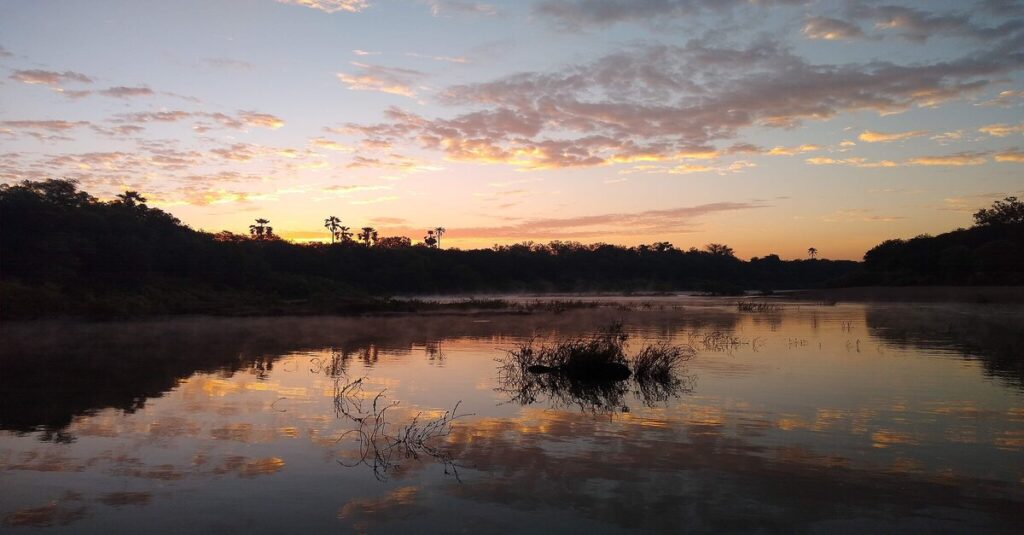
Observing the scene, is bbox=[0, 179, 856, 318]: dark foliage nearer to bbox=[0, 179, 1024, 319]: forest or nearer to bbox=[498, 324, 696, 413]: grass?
bbox=[0, 179, 1024, 319]: forest

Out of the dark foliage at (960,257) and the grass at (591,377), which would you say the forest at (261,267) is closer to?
the dark foliage at (960,257)

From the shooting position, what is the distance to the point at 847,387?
15.4m

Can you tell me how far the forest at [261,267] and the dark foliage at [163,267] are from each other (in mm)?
129

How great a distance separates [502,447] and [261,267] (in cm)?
6259

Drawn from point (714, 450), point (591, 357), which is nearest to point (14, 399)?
point (591, 357)

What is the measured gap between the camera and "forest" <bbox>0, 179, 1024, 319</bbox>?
47031 millimetres

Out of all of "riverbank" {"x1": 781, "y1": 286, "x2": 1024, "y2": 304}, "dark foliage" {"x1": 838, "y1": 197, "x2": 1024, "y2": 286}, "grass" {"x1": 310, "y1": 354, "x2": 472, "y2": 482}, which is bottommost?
"grass" {"x1": 310, "y1": 354, "x2": 472, "y2": 482}

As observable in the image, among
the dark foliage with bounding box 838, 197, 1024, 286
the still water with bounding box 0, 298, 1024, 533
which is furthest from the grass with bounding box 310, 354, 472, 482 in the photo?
the dark foliage with bounding box 838, 197, 1024, 286

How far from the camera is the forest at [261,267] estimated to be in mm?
47031

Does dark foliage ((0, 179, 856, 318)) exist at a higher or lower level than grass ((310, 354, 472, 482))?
higher

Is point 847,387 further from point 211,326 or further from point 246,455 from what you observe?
point 211,326

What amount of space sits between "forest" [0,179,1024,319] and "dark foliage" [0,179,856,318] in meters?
0.13

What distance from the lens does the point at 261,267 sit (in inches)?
2670

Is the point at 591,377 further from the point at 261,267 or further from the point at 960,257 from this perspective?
the point at 960,257
